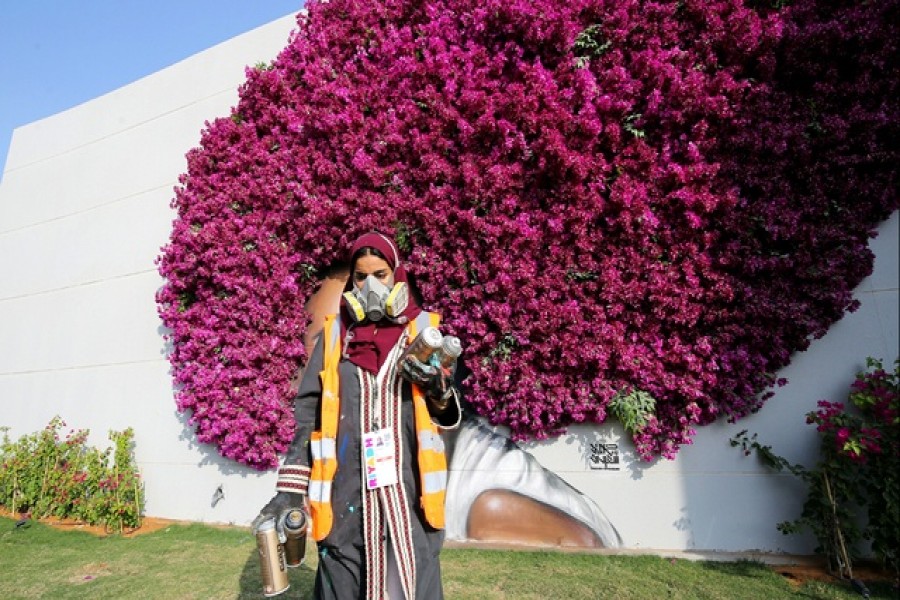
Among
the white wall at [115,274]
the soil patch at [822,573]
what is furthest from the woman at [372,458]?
the white wall at [115,274]

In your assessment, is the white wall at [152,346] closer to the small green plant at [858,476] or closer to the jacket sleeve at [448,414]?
the small green plant at [858,476]

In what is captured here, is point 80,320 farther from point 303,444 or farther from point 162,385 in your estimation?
point 303,444

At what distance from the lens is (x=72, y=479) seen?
5.66 metres

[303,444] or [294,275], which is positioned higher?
[294,275]

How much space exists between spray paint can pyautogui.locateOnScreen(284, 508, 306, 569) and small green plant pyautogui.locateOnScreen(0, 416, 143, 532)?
4.41 metres

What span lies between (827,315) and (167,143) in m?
7.19

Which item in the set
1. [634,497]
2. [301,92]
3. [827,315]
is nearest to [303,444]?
[634,497]

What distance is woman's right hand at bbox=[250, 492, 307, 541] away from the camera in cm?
188

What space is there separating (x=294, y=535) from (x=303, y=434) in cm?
37

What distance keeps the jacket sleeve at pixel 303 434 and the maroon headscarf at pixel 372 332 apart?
17cm

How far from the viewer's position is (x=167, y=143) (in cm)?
654

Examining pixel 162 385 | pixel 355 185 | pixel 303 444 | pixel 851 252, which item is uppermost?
pixel 355 185

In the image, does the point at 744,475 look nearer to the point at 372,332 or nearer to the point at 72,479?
the point at 372,332

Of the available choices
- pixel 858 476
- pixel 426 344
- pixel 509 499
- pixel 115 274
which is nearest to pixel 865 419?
pixel 858 476
